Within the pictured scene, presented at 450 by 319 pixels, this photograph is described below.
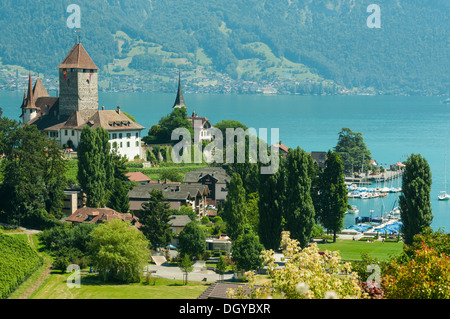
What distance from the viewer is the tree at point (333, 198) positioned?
5453 cm

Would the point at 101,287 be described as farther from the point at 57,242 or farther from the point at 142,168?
the point at 142,168

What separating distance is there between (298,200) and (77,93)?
133 feet

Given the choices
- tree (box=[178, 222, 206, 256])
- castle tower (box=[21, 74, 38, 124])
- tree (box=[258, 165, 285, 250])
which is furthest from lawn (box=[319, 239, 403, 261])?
castle tower (box=[21, 74, 38, 124])

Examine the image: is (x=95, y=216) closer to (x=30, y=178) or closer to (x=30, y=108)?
(x=30, y=178)

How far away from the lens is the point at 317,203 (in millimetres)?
55125

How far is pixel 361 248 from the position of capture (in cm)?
5197

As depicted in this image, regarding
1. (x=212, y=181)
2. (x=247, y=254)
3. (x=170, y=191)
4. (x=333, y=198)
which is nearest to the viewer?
(x=247, y=254)

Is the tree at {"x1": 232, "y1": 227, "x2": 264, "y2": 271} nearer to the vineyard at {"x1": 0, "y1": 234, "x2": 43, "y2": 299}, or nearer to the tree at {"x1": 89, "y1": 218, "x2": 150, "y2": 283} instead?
the tree at {"x1": 89, "y1": 218, "x2": 150, "y2": 283}

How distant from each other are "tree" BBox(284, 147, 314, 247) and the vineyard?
658 inches

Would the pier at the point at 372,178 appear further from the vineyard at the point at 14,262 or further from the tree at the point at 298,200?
the vineyard at the point at 14,262

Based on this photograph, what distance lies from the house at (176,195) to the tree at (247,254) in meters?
17.3

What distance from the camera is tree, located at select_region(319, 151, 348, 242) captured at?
179 feet

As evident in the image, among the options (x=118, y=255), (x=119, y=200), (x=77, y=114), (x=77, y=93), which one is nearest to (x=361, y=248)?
(x=119, y=200)

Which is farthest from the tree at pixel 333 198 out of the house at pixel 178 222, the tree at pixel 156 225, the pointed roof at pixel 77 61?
the pointed roof at pixel 77 61
